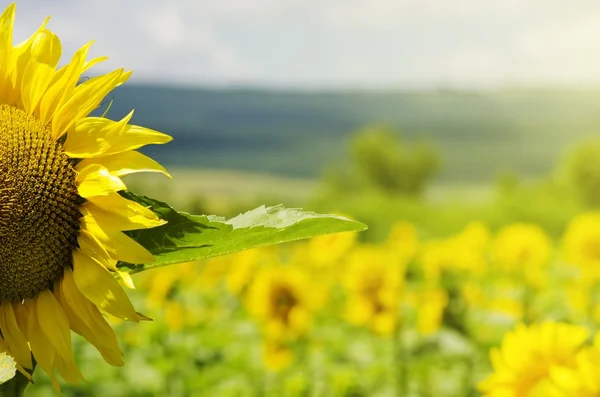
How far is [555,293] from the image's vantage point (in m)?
2.90

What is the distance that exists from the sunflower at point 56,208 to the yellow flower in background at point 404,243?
1856 millimetres

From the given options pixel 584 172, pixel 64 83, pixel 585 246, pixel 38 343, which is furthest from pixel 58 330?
pixel 584 172

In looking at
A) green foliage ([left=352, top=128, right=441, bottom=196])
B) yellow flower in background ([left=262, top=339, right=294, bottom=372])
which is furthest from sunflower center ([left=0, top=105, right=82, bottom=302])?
green foliage ([left=352, top=128, right=441, bottom=196])

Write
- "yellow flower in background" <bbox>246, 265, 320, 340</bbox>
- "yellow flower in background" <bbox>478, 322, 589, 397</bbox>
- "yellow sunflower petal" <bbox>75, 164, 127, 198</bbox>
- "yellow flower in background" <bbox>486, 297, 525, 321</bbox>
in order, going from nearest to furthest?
1. "yellow sunflower petal" <bbox>75, 164, 127, 198</bbox>
2. "yellow flower in background" <bbox>478, 322, 589, 397</bbox>
3. "yellow flower in background" <bbox>246, 265, 320, 340</bbox>
4. "yellow flower in background" <bbox>486, 297, 525, 321</bbox>

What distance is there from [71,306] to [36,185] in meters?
0.12

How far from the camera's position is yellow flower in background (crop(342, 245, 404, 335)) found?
7.92 feet

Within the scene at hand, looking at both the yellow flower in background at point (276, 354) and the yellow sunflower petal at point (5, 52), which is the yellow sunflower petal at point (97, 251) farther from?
the yellow flower in background at point (276, 354)

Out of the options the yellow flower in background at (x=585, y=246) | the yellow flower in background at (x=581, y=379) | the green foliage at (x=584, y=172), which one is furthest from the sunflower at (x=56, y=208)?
the green foliage at (x=584, y=172)

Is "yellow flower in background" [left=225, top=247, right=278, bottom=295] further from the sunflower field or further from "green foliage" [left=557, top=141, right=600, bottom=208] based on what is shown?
"green foliage" [left=557, top=141, right=600, bottom=208]

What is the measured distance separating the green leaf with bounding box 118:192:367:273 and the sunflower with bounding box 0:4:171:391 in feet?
0.13

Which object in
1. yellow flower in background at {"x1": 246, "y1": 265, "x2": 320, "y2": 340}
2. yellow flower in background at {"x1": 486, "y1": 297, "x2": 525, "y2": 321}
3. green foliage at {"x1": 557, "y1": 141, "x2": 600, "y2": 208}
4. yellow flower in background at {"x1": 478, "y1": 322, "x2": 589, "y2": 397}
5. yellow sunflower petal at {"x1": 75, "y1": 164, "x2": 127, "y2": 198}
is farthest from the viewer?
→ green foliage at {"x1": 557, "y1": 141, "x2": 600, "y2": 208}

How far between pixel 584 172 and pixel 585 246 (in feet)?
47.7

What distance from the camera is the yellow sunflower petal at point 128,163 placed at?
0.69 m

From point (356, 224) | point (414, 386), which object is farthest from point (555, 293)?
point (356, 224)
